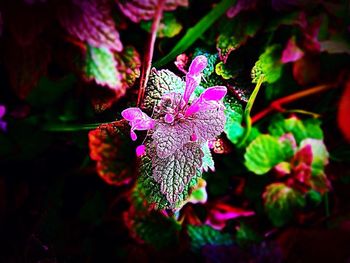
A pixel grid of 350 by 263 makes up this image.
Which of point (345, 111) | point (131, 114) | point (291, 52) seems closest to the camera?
point (131, 114)

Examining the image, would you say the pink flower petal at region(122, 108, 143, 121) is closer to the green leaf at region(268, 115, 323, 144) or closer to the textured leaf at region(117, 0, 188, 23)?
the textured leaf at region(117, 0, 188, 23)

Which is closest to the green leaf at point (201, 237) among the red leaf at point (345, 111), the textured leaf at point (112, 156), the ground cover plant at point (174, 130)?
the ground cover plant at point (174, 130)

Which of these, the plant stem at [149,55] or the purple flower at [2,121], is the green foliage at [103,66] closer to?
the plant stem at [149,55]

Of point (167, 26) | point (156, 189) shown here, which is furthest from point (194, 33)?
point (156, 189)

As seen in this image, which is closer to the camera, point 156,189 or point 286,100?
point 156,189

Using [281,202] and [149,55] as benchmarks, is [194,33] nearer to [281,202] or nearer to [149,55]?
[149,55]

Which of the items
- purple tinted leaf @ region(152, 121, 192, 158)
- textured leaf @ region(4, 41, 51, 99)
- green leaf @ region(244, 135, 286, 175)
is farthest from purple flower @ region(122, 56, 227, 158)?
green leaf @ region(244, 135, 286, 175)

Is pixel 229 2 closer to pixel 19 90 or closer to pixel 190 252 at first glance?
pixel 19 90
